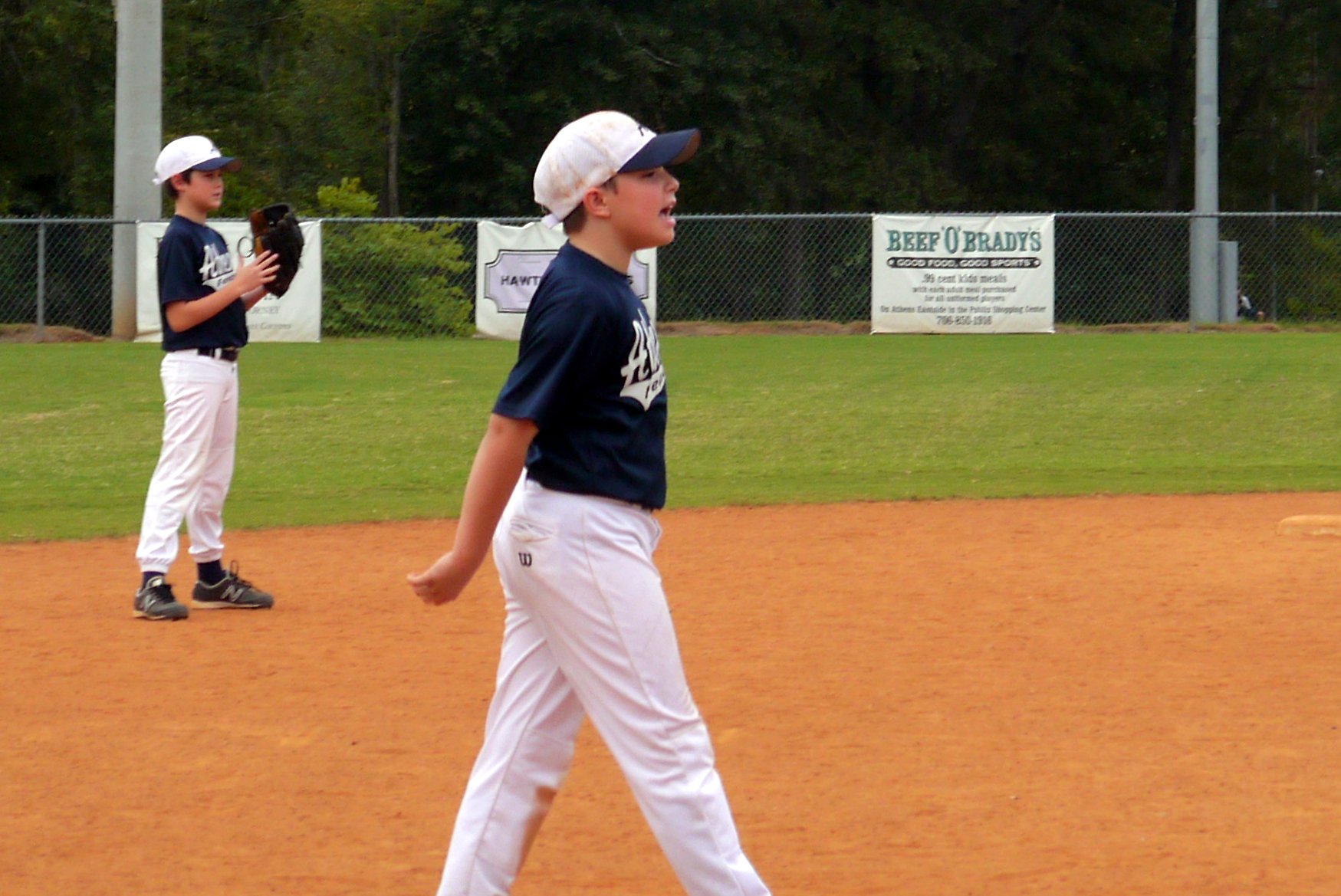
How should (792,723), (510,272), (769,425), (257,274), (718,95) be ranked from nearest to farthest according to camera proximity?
1. (792,723)
2. (257,274)
3. (769,425)
4. (510,272)
5. (718,95)

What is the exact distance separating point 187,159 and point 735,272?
1913 cm

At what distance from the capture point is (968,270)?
2189 cm

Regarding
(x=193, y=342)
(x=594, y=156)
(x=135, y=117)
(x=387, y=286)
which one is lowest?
(x=193, y=342)

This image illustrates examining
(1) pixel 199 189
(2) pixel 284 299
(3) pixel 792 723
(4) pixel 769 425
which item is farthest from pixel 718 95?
(3) pixel 792 723

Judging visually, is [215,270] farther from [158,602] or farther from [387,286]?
[387,286]

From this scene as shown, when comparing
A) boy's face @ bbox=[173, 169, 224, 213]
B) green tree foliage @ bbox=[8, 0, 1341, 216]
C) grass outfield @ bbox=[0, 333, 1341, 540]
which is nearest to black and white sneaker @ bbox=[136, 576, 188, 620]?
boy's face @ bbox=[173, 169, 224, 213]

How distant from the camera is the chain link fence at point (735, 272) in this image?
22.7 meters

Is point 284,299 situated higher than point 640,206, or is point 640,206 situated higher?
point 284,299

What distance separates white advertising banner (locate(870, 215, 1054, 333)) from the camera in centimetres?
2192

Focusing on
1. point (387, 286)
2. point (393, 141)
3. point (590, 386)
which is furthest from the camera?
point (393, 141)

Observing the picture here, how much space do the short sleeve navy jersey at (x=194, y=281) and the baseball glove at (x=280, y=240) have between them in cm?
18

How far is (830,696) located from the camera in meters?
6.30

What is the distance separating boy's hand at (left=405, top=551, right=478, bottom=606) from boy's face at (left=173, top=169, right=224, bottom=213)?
425 cm

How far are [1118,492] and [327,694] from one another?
22.8 feet
